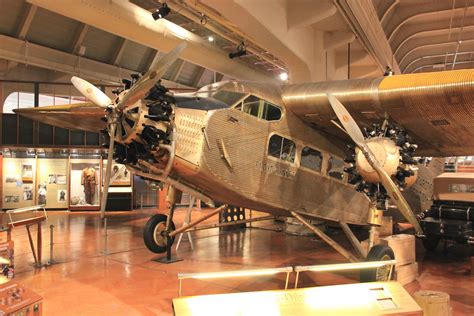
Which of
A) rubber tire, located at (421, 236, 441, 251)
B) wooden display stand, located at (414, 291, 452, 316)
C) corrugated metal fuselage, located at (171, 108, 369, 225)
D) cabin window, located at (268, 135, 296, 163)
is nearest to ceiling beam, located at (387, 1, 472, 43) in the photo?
rubber tire, located at (421, 236, 441, 251)

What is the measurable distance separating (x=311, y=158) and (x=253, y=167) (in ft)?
5.44

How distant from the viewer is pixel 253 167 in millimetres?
7039

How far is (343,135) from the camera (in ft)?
28.1

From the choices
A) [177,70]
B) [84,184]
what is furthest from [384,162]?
[177,70]

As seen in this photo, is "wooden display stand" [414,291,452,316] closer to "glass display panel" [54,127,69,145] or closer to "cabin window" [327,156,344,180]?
"cabin window" [327,156,344,180]

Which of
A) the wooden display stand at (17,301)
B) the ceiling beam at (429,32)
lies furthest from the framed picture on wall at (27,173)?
the ceiling beam at (429,32)

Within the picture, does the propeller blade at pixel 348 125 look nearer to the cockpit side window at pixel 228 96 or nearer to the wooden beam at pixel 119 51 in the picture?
the cockpit side window at pixel 228 96

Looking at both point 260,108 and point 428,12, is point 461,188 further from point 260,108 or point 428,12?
point 428,12

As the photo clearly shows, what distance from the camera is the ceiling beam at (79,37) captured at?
648 inches

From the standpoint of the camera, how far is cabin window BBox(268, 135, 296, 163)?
740cm

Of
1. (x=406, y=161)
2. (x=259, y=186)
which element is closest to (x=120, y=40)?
(x=259, y=186)

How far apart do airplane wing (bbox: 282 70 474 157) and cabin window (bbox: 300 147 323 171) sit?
555 mm

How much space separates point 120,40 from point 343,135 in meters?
13.7

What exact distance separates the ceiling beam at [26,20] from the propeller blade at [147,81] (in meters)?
11.5
